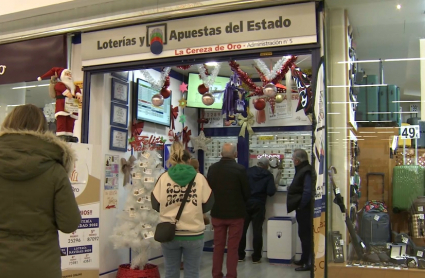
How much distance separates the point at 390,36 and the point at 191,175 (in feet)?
8.27

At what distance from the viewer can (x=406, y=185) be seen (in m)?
4.15

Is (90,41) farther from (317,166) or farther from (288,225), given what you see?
(288,225)

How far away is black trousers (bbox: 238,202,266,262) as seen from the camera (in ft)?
21.8

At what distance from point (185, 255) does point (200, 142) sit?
161 inches

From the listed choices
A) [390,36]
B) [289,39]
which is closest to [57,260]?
[289,39]

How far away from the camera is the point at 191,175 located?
12.3 ft

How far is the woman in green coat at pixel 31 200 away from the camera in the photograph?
2.30 metres

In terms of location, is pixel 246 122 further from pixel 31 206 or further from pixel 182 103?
pixel 31 206

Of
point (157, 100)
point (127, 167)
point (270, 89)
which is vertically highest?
point (270, 89)

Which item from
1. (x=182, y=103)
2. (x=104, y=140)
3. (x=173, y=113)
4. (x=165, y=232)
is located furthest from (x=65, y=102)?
(x=182, y=103)

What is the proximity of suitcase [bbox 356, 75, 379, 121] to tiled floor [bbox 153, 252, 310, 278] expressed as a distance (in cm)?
249

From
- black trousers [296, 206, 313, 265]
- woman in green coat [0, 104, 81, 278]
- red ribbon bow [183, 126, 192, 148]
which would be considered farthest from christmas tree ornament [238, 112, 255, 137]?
woman in green coat [0, 104, 81, 278]

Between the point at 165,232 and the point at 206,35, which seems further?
the point at 206,35

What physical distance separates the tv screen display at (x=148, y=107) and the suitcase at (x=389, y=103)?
3.25 m
